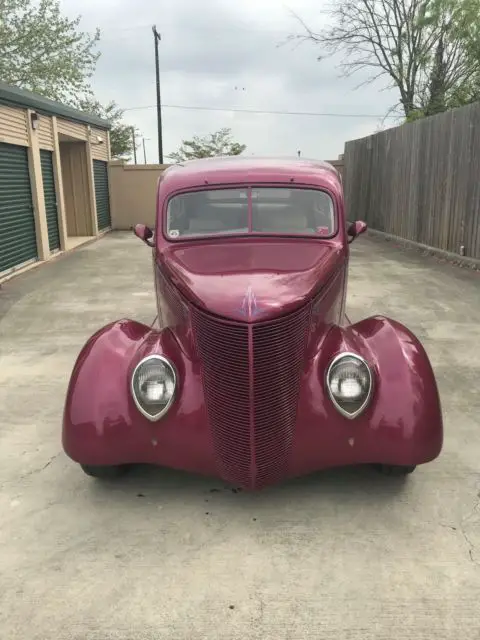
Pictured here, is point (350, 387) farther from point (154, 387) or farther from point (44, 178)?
point (44, 178)

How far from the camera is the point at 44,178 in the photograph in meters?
13.3

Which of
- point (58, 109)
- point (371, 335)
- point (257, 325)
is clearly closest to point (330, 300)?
point (371, 335)

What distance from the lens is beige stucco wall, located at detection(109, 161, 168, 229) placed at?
20141 millimetres

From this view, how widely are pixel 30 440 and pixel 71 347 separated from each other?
228 centimetres

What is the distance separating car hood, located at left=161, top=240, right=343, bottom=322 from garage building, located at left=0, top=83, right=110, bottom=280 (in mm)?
7767

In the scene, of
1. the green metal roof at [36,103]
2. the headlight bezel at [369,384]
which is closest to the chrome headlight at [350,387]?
the headlight bezel at [369,384]

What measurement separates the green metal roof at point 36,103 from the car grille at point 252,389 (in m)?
9.40

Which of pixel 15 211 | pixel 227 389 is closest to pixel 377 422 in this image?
pixel 227 389

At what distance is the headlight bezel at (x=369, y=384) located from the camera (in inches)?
120

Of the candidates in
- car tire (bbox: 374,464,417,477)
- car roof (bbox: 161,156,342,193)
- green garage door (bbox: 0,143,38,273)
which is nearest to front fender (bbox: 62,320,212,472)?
car tire (bbox: 374,464,417,477)

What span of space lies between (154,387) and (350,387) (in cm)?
106

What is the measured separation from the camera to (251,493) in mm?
3336

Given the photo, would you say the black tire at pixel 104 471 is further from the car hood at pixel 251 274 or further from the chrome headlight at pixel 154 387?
the car hood at pixel 251 274

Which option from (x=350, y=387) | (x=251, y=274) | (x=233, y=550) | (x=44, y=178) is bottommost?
(x=233, y=550)
